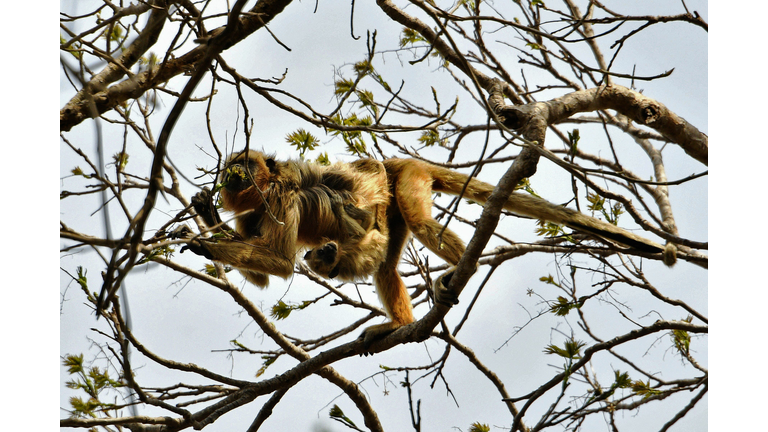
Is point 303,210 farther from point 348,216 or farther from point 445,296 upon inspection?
point 445,296

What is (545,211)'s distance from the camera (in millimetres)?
4305

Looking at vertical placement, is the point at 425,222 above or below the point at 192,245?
above

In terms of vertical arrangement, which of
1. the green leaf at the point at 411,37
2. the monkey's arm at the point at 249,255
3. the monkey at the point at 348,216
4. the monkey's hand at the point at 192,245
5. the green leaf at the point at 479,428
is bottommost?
the green leaf at the point at 479,428

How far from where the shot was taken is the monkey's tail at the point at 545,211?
3.99 metres

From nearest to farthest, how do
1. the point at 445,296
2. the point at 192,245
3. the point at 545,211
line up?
the point at 445,296, the point at 192,245, the point at 545,211

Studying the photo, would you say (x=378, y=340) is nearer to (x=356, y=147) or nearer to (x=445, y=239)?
(x=445, y=239)

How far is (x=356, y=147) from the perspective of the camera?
4.77 metres

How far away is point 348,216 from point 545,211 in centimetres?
169

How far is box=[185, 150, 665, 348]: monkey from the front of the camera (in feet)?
14.8

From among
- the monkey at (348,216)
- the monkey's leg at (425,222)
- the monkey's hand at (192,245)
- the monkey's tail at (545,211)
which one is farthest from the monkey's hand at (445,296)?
the monkey's hand at (192,245)

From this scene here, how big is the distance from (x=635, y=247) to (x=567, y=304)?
84cm

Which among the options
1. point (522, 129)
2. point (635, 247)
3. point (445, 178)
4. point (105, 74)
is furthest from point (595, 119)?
point (105, 74)

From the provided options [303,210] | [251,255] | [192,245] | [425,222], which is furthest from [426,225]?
[192,245]

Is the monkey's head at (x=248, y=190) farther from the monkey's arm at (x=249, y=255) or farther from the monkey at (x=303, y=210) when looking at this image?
the monkey's arm at (x=249, y=255)
